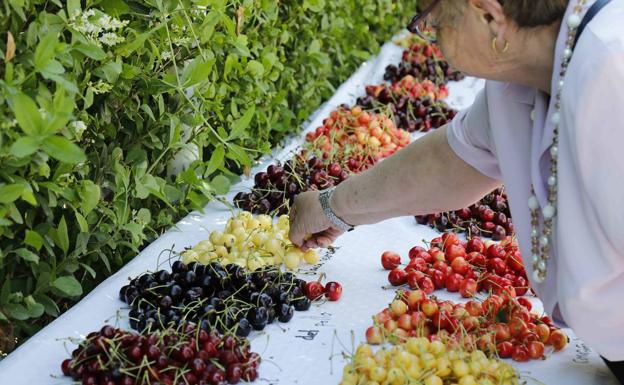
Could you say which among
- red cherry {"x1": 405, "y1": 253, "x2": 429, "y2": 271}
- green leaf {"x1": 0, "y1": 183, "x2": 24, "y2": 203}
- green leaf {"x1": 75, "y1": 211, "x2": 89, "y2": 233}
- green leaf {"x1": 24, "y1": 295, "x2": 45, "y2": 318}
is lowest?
red cherry {"x1": 405, "y1": 253, "x2": 429, "y2": 271}

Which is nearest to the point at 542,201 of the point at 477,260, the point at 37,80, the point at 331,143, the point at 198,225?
the point at 477,260

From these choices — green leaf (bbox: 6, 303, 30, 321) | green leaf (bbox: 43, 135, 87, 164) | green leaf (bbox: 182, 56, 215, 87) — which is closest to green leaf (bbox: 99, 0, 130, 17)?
green leaf (bbox: 182, 56, 215, 87)

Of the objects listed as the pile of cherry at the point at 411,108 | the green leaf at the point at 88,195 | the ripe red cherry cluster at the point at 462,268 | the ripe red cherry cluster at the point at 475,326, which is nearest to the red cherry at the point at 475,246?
the ripe red cherry cluster at the point at 462,268

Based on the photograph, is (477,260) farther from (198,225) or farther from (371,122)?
(371,122)

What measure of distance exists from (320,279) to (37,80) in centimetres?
75

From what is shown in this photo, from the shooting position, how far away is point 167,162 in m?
2.35

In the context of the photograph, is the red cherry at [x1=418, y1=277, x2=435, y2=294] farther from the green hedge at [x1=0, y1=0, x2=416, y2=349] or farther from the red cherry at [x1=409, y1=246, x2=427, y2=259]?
the green hedge at [x1=0, y1=0, x2=416, y2=349]

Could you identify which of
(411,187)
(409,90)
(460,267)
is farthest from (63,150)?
(409,90)

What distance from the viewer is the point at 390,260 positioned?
7.00 feet

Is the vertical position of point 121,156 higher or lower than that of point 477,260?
higher

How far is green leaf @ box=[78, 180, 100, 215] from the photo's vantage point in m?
1.86

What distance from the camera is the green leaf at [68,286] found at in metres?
1.84

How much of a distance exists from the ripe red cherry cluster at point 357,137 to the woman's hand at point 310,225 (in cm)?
70

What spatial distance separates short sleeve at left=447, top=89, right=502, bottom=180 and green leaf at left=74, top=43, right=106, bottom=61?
28.1 inches
